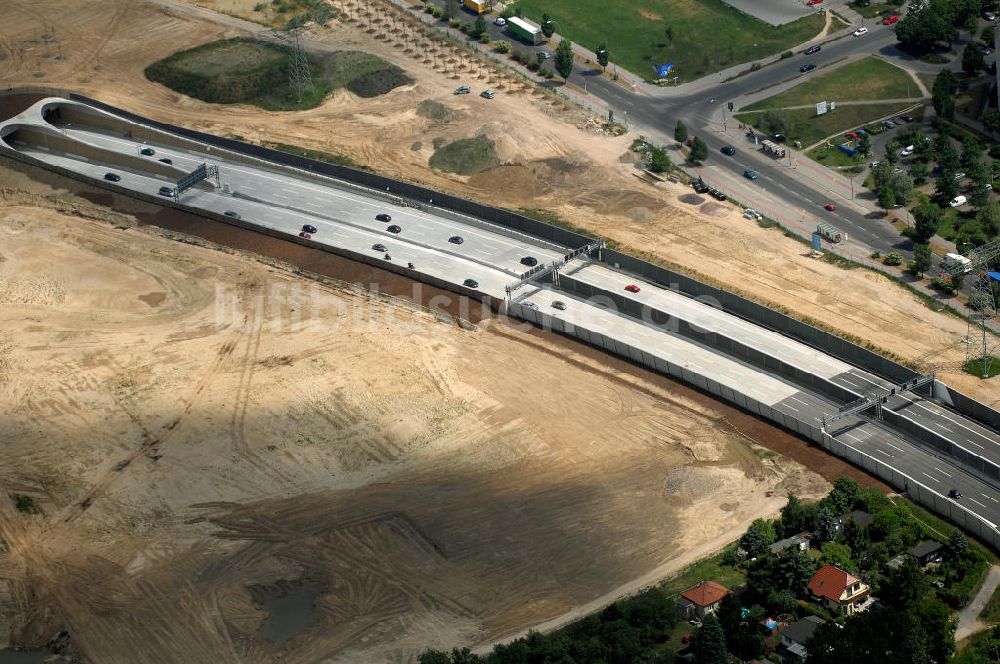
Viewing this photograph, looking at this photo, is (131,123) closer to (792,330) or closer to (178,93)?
(178,93)

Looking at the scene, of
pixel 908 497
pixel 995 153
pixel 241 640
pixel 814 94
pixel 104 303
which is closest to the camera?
pixel 241 640

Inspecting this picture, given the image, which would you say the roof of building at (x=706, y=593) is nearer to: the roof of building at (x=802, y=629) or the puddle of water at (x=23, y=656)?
the roof of building at (x=802, y=629)

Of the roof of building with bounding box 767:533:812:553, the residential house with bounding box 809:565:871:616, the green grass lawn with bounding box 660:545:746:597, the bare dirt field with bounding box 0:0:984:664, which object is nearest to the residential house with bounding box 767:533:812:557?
the roof of building with bounding box 767:533:812:553

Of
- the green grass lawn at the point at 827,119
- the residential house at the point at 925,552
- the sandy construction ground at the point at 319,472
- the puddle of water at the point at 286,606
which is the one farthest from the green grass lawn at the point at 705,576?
the green grass lawn at the point at 827,119

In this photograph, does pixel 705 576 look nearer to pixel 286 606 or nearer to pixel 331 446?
pixel 286 606

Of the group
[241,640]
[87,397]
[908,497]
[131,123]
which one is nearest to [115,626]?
[241,640]

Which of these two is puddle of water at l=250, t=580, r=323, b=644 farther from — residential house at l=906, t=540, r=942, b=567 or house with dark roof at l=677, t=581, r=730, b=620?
residential house at l=906, t=540, r=942, b=567

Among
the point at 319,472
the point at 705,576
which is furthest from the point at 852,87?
the point at 319,472
